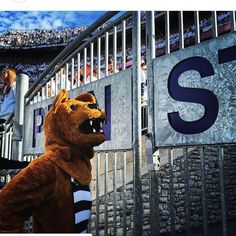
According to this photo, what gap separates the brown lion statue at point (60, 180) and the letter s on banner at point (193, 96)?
49cm

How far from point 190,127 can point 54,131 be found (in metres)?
0.82

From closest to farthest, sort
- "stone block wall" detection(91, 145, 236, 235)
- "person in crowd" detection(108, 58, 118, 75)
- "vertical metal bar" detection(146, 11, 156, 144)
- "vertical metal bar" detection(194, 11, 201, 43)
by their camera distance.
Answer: "vertical metal bar" detection(194, 11, 201, 43)
"vertical metal bar" detection(146, 11, 156, 144)
"person in crowd" detection(108, 58, 118, 75)
"stone block wall" detection(91, 145, 236, 235)

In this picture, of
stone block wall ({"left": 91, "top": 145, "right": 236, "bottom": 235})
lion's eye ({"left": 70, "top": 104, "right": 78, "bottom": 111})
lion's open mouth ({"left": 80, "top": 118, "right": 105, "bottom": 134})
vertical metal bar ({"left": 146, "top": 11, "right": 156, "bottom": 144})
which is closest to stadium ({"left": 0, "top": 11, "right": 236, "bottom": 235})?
vertical metal bar ({"left": 146, "top": 11, "right": 156, "bottom": 144})

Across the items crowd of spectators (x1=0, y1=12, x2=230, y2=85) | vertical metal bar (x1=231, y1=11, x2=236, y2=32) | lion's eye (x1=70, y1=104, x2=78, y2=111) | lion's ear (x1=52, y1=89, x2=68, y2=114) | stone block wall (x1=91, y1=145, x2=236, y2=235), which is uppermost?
crowd of spectators (x1=0, y1=12, x2=230, y2=85)

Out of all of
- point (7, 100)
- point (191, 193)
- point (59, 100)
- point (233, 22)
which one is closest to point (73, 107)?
point (59, 100)

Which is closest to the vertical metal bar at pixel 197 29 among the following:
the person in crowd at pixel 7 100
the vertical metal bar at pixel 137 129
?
the vertical metal bar at pixel 137 129

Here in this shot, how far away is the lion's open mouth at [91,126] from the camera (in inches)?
79.8

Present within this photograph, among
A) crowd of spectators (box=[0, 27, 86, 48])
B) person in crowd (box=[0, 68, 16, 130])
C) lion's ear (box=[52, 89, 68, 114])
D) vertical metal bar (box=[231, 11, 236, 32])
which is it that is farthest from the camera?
person in crowd (box=[0, 68, 16, 130])

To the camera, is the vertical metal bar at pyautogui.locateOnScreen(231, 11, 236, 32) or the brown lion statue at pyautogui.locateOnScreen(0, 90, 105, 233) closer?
the vertical metal bar at pyautogui.locateOnScreen(231, 11, 236, 32)

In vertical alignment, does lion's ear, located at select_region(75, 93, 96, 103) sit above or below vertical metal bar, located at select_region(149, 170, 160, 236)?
above

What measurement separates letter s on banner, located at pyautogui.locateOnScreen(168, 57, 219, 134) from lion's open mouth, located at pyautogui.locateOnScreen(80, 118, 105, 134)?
47 centimetres

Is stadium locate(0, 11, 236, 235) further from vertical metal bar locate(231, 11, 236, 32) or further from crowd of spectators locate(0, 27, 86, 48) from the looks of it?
crowd of spectators locate(0, 27, 86, 48)

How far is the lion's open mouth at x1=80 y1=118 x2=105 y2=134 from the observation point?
2027 mm

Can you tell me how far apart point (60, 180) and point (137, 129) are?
535mm
